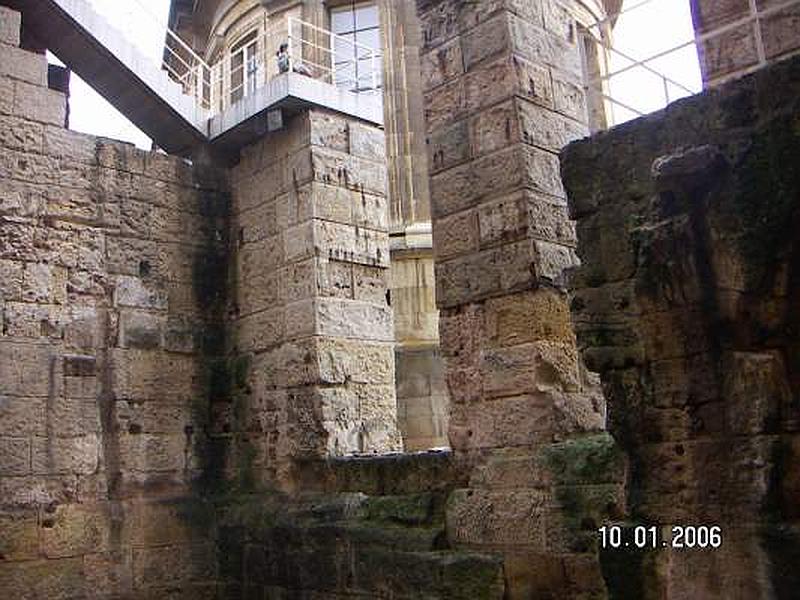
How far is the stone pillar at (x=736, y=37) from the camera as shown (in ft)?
13.7

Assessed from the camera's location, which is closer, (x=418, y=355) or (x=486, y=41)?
(x=486, y=41)

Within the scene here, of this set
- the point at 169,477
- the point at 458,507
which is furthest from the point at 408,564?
the point at 169,477

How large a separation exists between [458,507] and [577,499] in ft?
2.55

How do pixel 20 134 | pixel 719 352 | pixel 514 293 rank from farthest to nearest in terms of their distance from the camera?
pixel 20 134 → pixel 514 293 → pixel 719 352

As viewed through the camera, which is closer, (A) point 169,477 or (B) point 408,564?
(B) point 408,564

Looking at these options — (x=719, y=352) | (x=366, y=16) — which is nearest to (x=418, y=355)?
(x=366, y=16)

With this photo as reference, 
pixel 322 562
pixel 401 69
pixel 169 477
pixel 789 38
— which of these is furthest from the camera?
pixel 401 69

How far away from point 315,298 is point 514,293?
77.4 inches

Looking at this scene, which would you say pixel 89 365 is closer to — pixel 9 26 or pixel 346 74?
pixel 9 26

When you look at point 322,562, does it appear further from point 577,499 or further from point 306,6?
point 306,6

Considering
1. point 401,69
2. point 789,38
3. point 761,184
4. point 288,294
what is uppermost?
point 401,69

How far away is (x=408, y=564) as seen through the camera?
14.9 ft

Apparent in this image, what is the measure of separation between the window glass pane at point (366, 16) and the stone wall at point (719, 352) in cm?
870

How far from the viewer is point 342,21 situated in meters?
11.5
